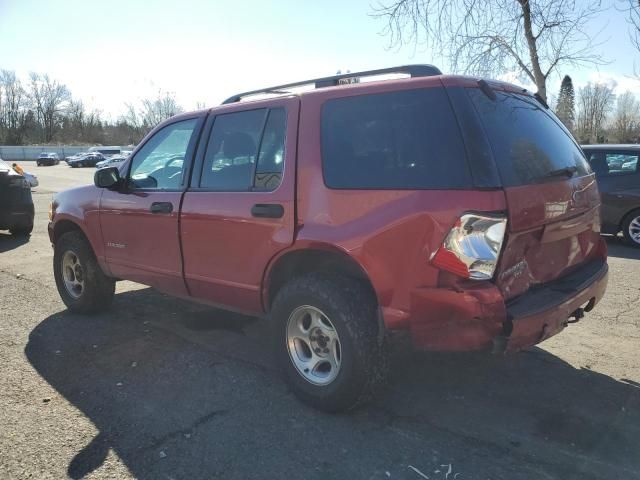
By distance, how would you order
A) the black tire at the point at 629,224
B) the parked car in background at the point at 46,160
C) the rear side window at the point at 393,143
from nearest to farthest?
the rear side window at the point at 393,143 → the black tire at the point at 629,224 → the parked car in background at the point at 46,160

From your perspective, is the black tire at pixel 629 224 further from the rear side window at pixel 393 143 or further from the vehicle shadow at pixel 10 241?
the vehicle shadow at pixel 10 241

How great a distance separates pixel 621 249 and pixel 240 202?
23.5ft

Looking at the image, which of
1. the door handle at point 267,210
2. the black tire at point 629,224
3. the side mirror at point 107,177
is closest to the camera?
the door handle at point 267,210

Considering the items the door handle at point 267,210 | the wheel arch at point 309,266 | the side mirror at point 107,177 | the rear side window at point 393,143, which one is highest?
the rear side window at point 393,143

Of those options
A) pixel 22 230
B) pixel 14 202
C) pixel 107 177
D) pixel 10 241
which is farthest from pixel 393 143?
pixel 22 230

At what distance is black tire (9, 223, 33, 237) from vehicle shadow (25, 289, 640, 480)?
5919 millimetres

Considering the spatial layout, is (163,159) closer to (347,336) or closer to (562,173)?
(347,336)

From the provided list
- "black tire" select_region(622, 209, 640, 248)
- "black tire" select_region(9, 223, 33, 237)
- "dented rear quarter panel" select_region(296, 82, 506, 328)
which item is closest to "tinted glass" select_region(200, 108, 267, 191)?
"dented rear quarter panel" select_region(296, 82, 506, 328)

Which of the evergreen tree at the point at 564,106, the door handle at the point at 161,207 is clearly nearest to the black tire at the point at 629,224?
the evergreen tree at the point at 564,106

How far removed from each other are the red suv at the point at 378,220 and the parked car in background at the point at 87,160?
54.9 metres

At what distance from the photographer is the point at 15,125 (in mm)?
96000

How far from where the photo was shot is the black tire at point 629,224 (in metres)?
8.56

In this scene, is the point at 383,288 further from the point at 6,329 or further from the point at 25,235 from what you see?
the point at 25,235

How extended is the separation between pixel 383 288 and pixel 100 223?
121 inches
